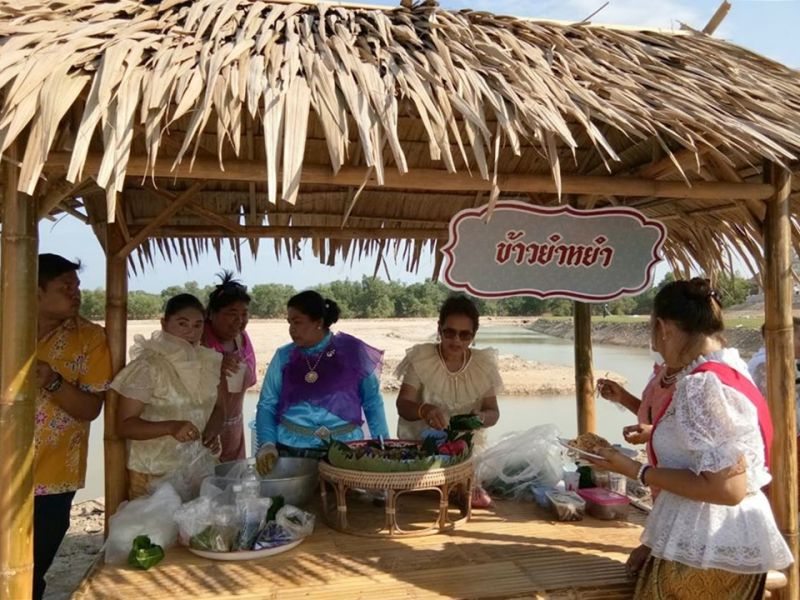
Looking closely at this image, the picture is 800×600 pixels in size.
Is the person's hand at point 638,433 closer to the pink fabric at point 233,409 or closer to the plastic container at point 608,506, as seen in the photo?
the plastic container at point 608,506

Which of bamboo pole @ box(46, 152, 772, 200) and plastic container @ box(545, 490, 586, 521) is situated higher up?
bamboo pole @ box(46, 152, 772, 200)

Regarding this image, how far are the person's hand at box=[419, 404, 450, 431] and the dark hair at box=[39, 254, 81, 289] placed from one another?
1642mm

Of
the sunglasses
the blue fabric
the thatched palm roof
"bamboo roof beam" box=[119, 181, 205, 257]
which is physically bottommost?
the blue fabric

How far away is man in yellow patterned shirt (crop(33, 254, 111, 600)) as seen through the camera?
2.51 metres

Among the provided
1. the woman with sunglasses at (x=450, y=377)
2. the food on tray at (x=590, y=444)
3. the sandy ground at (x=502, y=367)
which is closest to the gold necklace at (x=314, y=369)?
the woman with sunglasses at (x=450, y=377)

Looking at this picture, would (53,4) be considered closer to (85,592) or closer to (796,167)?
(85,592)

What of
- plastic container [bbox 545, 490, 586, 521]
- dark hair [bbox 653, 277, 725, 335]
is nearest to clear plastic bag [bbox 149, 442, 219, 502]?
plastic container [bbox 545, 490, 586, 521]

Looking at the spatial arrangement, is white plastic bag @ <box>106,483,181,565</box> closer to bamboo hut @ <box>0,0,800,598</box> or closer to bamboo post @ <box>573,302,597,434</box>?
bamboo hut @ <box>0,0,800,598</box>

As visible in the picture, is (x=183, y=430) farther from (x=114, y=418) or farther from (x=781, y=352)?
(x=781, y=352)

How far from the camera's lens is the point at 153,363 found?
264 centimetres

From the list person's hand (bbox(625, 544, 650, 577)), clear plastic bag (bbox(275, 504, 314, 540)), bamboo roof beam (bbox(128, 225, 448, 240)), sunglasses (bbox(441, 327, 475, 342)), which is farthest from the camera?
bamboo roof beam (bbox(128, 225, 448, 240))

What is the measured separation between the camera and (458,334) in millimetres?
3031

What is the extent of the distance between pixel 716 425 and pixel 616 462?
347 millimetres

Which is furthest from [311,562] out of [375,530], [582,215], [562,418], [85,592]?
[562,418]
